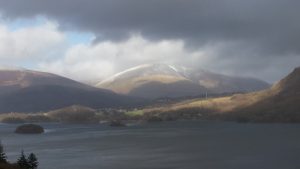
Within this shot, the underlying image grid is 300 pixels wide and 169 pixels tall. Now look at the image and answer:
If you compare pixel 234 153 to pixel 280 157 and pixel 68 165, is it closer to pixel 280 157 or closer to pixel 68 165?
pixel 280 157

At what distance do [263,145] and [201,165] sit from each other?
6467 cm

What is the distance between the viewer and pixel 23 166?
93562mm

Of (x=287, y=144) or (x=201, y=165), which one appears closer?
(x=201, y=165)

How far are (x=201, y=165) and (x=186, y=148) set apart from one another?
55.4m

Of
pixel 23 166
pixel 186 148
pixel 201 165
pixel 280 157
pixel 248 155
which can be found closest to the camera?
pixel 23 166

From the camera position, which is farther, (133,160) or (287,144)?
(287,144)

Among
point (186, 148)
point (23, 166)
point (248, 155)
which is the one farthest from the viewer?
point (186, 148)

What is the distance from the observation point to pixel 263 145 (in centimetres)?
19400

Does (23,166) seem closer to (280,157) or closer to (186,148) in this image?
(280,157)

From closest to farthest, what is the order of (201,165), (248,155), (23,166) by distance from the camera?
(23,166), (201,165), (248,155)

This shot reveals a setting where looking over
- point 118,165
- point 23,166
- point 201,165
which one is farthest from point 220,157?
point 23,166

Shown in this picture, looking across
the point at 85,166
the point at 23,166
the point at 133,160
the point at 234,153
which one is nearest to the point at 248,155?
the point at 234,153

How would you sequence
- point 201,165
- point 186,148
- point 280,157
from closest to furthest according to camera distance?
point 201,165
point 280,157
point 186,148

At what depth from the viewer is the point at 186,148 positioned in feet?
628
